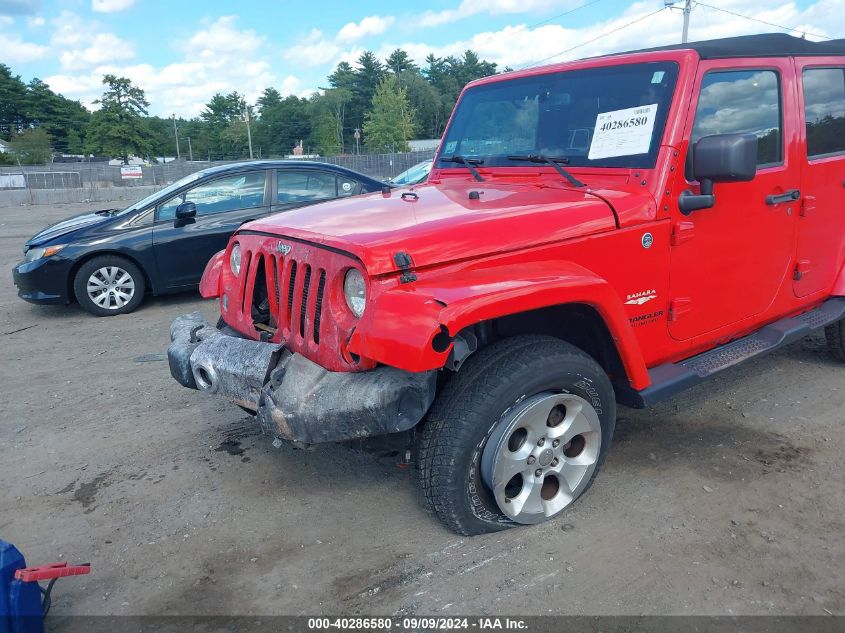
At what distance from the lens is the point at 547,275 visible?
8.73 feet

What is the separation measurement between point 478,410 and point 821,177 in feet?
9.48

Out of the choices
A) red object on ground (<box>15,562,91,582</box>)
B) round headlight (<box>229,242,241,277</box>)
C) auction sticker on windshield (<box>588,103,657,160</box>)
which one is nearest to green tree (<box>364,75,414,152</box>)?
round headlight (<box>229,242,241,277</box>)

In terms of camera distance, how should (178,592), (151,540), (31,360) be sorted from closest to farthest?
(178,592), (151,540), (31,360)

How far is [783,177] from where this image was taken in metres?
3.75

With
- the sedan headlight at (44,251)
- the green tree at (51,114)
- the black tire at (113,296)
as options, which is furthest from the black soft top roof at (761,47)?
the green tree at (51,114)

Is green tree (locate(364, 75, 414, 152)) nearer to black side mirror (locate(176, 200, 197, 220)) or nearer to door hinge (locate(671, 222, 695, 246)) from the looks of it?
black side mirror (locate(176, 200, 197, 220))

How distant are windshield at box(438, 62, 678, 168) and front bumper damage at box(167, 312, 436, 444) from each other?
5.35 ft

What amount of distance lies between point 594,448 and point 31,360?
→ 5.06 metres

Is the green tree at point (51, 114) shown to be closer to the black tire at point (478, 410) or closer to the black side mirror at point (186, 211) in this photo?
the black side mirror at point (186, 211)

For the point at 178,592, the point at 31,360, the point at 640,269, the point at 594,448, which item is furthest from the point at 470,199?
Answer: the point at 31,360

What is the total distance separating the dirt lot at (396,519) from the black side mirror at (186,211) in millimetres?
3004

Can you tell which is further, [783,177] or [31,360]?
[31,360]

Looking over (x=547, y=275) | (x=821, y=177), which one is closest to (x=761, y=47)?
(x=821, y=177)

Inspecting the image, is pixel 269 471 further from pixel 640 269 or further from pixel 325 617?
→ pixel 640 269
